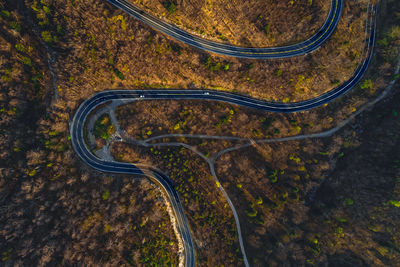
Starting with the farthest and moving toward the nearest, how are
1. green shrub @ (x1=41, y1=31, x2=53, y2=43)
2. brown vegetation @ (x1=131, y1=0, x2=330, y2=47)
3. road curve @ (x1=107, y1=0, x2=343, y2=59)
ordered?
1. road curve @ (x1=107, y1=0, x2=343, y2=59)
2. brown vegetation @ (x1=131, y1=0, x2=330, y2=47)
3. green shrub @ (x1=41, y1=31, x2=53, y2=43)

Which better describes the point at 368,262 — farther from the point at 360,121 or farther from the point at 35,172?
the point at 35,172

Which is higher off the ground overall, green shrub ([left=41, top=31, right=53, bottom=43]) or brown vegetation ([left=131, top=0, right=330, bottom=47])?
green shrub ([left=41, top=31, right=53, bottom=43])

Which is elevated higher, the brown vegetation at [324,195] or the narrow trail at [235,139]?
the narrow trail at [235,139]

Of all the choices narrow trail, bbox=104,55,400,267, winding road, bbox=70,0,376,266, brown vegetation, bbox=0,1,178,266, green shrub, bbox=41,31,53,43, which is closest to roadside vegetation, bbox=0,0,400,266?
brown vegetation, bbox=0,1,178,266

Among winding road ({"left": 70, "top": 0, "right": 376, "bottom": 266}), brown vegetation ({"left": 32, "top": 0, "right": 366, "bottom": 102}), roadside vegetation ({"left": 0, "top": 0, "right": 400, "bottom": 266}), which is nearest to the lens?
roadside vegetation ({"left": 0, "top": 0, "right": 400, "bottom": 266})

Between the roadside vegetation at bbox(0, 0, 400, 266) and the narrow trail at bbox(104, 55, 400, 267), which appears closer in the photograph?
the roadside vegetation at bbox(0, 0, 400, 266)

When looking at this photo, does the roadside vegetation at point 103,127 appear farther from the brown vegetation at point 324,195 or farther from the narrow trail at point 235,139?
the brown vegetation at point 324,195

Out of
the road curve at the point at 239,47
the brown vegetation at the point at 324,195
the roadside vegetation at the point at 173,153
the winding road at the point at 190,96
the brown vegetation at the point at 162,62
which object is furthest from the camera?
the brown vegetation at the point at 324,195

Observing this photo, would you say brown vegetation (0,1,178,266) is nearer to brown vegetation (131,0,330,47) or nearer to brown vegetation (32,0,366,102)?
brown vegetation (32,0,366,102)

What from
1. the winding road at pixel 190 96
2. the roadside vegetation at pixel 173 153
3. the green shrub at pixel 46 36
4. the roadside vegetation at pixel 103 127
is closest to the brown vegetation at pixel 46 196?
the roadside vegetation at pixel 173 153
